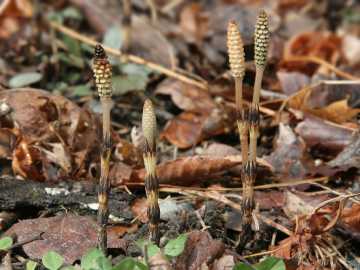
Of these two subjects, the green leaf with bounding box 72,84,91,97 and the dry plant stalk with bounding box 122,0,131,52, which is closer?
the green leaf with bounding box 72,84,91,97

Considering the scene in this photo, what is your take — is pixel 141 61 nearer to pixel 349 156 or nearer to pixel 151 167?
pixel 349 156

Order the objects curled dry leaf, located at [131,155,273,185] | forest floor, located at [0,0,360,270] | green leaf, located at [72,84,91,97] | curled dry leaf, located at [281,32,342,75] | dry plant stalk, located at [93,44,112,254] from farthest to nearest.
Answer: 1. curled dry leaf, located at [281,32,342,75]
2. green leaf, located at [72,84,91,97]
3. curled dry leaf, located at [131,155,273,185]
4. forest floor, located at [0,0,360,270]
5. dry plant stalk, located at [93,44,112,254]

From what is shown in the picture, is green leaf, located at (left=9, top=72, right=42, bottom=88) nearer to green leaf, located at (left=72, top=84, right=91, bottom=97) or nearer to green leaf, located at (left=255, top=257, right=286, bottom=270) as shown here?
green leaf, located at (left=72, top=84, right=91, bottom=97)

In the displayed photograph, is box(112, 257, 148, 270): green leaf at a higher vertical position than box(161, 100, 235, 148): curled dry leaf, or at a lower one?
lower

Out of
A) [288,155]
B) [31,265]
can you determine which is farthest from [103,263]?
[288,155]

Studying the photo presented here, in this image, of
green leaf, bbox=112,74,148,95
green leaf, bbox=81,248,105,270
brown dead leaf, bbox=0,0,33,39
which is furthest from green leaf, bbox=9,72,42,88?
green leaf, bbox=81,248,105,270

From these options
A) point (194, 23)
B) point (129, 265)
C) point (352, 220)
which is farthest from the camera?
point (194, 23)

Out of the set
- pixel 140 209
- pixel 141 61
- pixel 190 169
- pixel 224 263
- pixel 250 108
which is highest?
pixel 141 61

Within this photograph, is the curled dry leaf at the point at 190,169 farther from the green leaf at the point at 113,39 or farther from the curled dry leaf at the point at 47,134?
the green leaf at the point at 113,39
